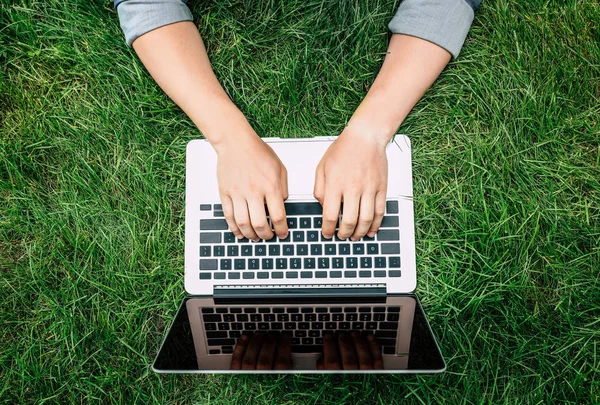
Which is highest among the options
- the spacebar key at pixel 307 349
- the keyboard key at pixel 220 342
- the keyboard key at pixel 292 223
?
the keyboard key at pixel 292 223

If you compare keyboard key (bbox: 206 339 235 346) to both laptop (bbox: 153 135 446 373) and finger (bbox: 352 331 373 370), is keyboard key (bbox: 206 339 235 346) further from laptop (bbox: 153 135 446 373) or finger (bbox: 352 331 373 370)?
finger (bbox: 352 331 373 370)

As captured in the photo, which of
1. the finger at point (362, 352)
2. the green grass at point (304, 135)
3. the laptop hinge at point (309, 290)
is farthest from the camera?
the green grass at point (304, 135)

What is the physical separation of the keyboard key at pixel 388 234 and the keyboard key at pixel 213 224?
37 centimetres

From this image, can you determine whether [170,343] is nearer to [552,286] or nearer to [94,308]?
[94,308]

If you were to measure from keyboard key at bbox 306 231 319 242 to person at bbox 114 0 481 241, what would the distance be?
3cm

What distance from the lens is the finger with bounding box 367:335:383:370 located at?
0.98m

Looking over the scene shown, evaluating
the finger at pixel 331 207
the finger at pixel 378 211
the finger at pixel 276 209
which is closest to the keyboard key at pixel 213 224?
the finger at pixel 276 209

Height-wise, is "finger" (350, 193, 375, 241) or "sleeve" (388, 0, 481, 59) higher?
"sleeve" (388, 0, 481, 59)

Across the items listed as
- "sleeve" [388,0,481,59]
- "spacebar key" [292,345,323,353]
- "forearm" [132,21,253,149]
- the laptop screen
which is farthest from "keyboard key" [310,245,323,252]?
"sleeve" [388,0,481,59]

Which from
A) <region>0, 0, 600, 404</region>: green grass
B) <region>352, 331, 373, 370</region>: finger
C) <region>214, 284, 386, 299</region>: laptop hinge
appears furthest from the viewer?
<region>0, 0, 600, 404</region>: green grass

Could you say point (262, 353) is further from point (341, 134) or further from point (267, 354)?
point (341, 134)

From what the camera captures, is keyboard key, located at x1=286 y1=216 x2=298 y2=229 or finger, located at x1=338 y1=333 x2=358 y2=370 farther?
keyboard key, located at x1=286 y1=216 x2=298 y2=229

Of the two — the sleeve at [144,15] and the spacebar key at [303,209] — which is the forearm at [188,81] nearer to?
the sleeve at [144,15]

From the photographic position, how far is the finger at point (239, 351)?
101cm
